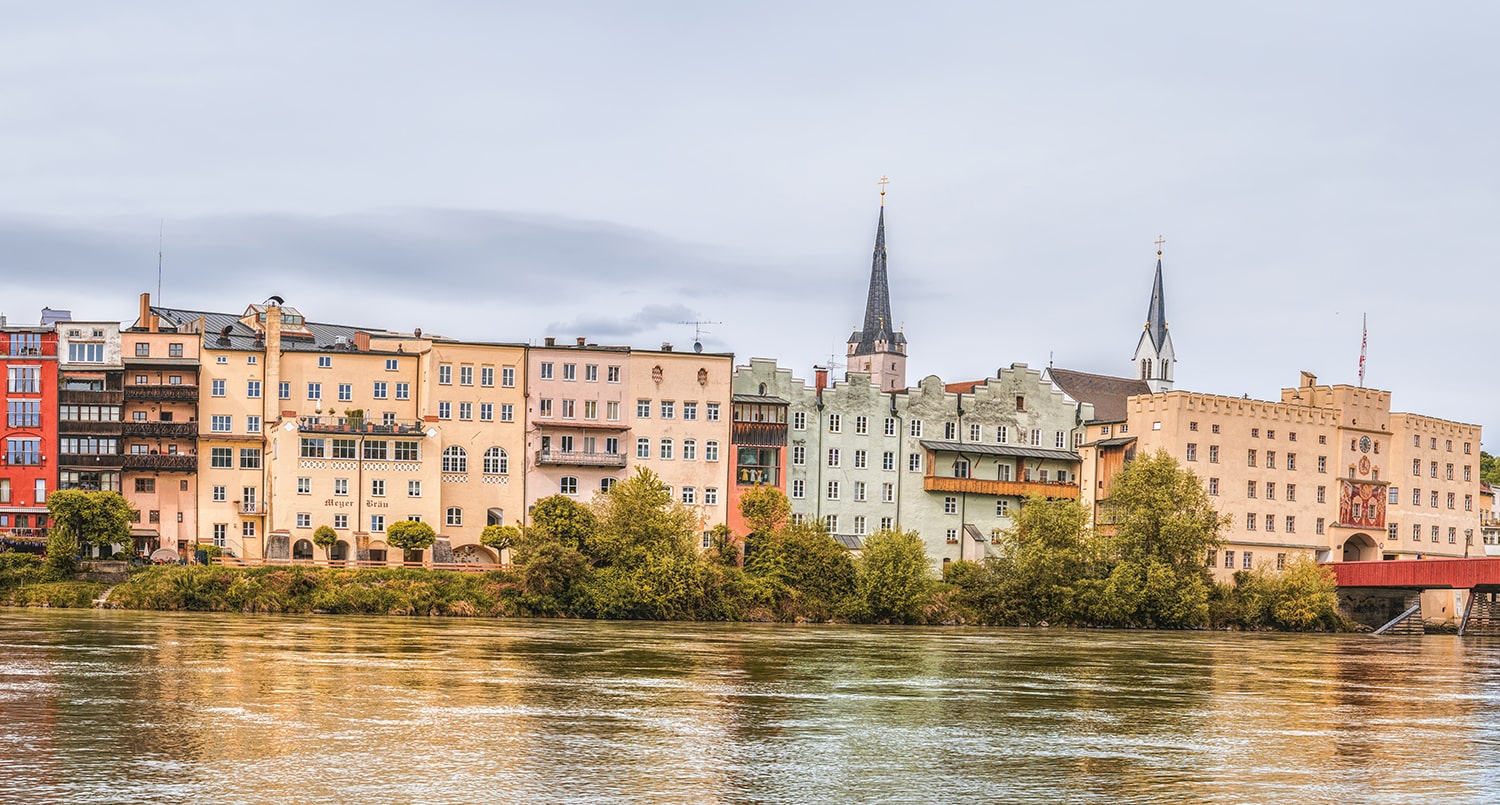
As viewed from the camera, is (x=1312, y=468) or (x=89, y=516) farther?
(x=1312, y=468)

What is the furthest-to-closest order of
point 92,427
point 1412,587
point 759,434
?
point 1412,587, point 759,434, point 92,427

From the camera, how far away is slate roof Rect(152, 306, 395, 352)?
10225 cm

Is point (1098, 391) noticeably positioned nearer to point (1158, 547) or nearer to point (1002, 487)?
point (1002, 487)

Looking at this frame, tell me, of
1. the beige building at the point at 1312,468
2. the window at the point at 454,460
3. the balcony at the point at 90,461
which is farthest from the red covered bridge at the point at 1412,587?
the balcony at the point at 90,461

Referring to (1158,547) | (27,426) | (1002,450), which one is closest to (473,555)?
(27,426)

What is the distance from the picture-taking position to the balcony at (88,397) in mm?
98125

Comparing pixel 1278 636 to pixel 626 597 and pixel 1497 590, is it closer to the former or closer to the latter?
pixel 1497 590

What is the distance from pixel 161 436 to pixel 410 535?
15996mm

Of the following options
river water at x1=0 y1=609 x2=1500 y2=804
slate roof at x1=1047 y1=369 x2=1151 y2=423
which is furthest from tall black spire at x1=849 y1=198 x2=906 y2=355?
river water at x1=0 y1=609 x2=1500 y2=804

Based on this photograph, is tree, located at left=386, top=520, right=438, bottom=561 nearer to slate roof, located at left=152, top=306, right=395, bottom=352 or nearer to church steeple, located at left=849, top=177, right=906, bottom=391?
slate roof, located at left=152, top=306, right=395, bottom=352

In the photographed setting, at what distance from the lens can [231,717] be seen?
36.5 meters

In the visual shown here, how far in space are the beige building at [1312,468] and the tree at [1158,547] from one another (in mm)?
6568

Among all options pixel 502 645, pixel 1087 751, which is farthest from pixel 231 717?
pixel 502 645

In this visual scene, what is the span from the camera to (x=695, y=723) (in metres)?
37.9
